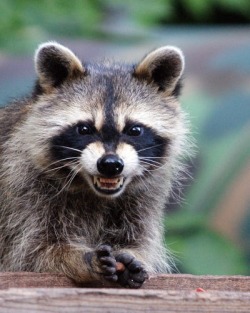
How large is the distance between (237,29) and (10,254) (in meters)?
5.53

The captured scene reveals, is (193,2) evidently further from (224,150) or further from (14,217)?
(14,217)

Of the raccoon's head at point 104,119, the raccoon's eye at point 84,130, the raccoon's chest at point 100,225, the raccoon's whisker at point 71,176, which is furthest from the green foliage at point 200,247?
the raccoon's eye at point 84,130

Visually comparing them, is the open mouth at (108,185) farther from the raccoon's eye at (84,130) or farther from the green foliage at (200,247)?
the green foliage at (200,247)

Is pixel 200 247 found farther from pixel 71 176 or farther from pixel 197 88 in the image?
pixel 71 176

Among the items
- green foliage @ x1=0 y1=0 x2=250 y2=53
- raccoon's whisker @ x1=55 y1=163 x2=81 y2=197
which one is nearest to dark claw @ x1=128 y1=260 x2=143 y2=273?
raccoon's whisker @ x1=55 y1=163 x2=81 y2=197

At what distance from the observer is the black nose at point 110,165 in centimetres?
539

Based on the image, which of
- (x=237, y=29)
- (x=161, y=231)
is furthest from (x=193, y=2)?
(x=161, y=231)

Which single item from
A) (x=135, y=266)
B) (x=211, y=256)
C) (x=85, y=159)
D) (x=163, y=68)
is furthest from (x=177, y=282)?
(x=211, y=256)

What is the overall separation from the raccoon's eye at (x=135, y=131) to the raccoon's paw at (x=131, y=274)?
2.14ft

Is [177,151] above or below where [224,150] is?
above

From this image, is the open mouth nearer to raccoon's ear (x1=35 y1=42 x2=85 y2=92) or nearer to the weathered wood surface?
raccoon's ear (x1=35 y1=42 x2=85 y2=92)

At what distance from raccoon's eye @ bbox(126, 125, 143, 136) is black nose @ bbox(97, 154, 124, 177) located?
10.1 inches

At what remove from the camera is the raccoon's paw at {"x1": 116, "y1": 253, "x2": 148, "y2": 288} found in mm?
5215

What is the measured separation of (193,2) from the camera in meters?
11.6
